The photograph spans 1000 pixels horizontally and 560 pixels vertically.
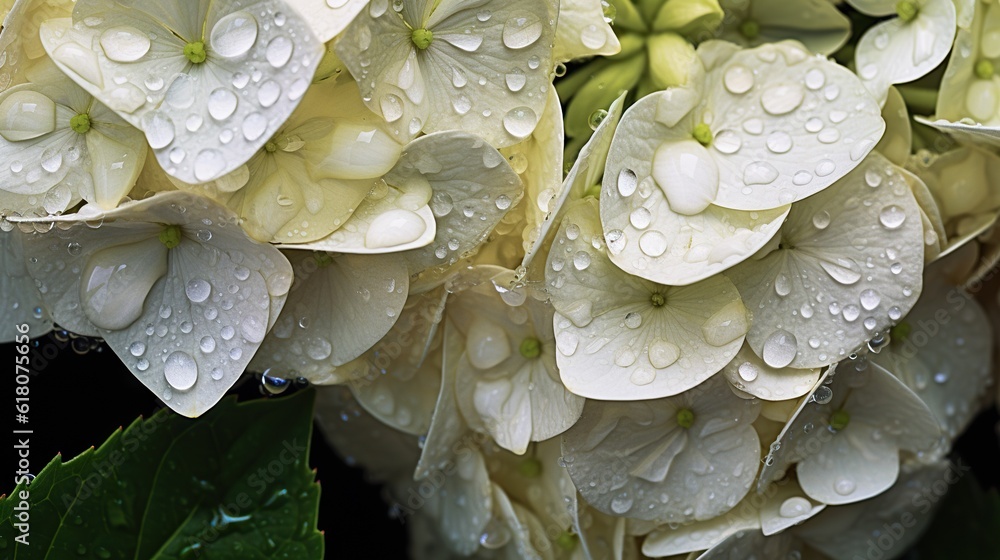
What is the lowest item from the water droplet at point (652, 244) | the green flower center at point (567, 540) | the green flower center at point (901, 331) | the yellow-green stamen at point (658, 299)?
the green flower center at point (567, 540)

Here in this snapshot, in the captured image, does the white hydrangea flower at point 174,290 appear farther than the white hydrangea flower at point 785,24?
No

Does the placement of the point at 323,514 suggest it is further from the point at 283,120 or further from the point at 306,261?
the point at 283,120

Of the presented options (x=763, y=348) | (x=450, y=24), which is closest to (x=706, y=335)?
(x=763, y=348)

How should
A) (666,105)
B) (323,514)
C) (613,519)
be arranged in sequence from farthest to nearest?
(323,514)
(613,519)
(666,105)

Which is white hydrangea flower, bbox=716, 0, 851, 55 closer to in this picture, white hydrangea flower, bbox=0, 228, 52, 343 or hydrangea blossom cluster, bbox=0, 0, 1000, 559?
hydrangea blossom cluster, bbox=0, 0, 1000, 559

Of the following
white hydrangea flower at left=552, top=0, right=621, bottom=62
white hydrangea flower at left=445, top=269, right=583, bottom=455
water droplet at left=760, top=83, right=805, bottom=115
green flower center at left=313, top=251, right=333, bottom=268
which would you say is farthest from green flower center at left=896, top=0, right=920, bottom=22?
green flower center at left=313, top=251, right=333, bottom=268

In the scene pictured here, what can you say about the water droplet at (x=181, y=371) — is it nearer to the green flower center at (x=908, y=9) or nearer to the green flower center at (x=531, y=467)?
the green flower center at (x=531, y=467)

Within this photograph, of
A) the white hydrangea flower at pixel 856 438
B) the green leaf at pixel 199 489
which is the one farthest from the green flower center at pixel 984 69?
the green leaf at pixel 199 489
